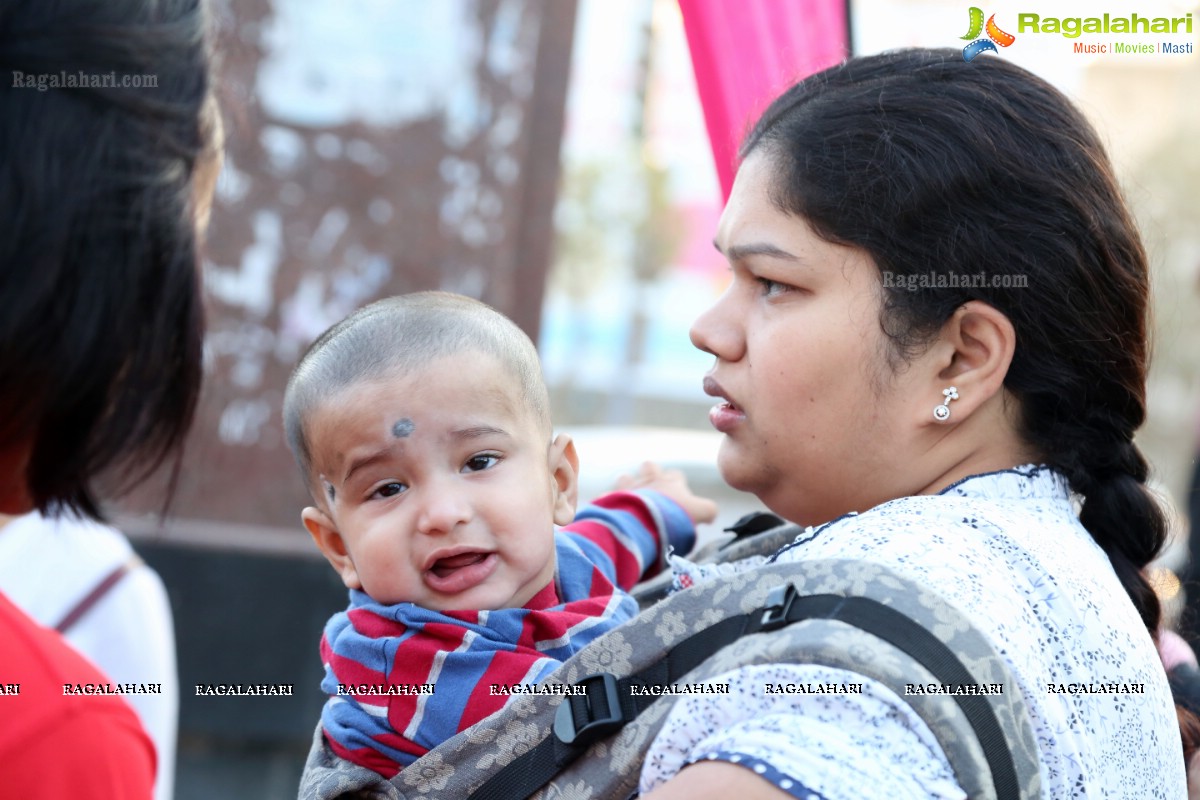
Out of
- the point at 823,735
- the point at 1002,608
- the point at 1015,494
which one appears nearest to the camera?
the point at 823,735

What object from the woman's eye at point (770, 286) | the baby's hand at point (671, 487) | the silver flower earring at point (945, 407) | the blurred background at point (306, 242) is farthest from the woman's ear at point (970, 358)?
the blurred background at point (306, 242)

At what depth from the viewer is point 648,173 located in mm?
16281

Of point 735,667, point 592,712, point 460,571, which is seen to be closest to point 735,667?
point 735,667

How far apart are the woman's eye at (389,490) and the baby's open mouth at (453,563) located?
0.43 ft

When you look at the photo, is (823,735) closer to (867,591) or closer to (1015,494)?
(867,591)

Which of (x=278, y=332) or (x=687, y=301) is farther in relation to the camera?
(x=687, y=301)

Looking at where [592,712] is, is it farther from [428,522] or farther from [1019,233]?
[1019,233]

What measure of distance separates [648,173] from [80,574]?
1395 centimetres

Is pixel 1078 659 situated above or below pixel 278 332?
above

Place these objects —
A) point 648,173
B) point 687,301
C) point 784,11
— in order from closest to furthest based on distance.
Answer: point 784,11
point 648,173
point 687,301

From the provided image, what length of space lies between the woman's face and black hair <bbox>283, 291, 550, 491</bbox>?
337 millimetres

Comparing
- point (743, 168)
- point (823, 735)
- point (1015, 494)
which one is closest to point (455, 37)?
point (743, 168)

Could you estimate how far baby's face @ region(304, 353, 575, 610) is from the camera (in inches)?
74.0

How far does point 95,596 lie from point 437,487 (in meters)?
1.46
